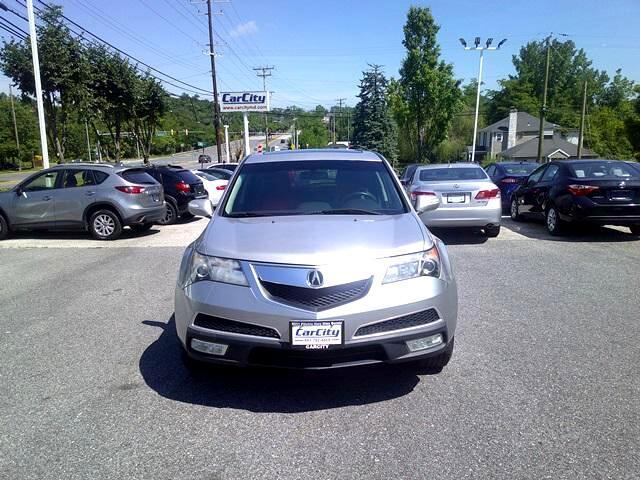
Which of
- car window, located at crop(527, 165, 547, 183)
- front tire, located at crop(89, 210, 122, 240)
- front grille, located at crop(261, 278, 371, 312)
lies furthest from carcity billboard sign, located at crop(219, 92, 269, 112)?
front grille, located at crop(261, 278, 371, 312)

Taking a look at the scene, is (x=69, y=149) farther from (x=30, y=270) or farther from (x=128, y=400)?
(x=128, y=400)

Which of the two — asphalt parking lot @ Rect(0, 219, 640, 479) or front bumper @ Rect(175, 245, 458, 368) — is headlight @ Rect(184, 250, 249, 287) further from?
asphalt parking lot @ Rect(0, 219, 640, 479)

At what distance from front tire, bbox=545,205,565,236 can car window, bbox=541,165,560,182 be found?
776 millimetres

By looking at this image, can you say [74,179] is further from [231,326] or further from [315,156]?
[231,326]

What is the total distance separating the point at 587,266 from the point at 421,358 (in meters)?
5.32

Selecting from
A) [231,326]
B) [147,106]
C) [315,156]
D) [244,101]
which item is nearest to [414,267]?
[231,326]

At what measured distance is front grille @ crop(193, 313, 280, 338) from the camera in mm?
3043

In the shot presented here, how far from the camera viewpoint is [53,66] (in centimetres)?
1792

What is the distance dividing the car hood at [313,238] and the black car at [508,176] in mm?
11115

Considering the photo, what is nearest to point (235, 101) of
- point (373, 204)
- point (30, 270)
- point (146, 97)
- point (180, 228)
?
point (146, 97)

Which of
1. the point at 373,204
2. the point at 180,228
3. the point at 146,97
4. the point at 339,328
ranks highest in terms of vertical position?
the point at 146,97

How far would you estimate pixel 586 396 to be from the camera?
339 centimetres

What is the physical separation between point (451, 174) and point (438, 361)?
6.93 meters

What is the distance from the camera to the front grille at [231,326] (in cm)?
304
